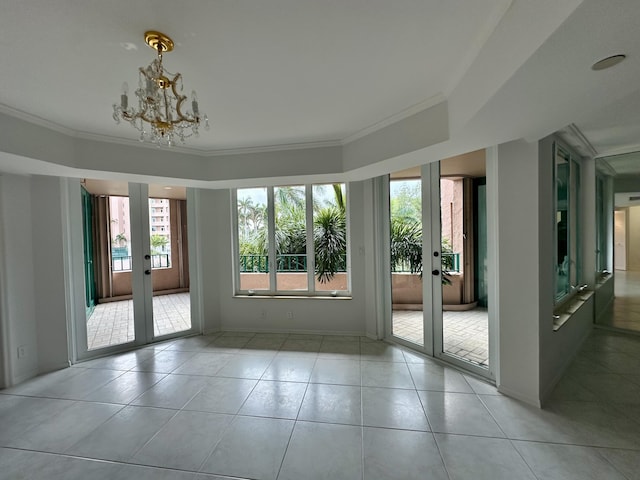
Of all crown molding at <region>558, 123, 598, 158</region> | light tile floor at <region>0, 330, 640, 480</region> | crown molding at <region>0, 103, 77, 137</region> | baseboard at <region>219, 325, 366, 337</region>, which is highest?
crown molding at <region>0, 103, 77, 137</region>

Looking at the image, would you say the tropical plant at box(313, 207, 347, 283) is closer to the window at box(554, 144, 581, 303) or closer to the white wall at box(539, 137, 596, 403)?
the white wall at box(539, 137, 596, 403)

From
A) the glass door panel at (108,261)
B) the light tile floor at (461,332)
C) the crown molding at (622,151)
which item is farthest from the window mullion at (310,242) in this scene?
the crown molding at (622,151)

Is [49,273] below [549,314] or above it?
above

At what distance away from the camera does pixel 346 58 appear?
72.7 inches

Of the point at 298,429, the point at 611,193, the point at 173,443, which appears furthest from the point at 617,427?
the point at 611,193

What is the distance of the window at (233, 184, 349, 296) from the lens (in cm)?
440

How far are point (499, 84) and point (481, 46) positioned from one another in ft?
1.13

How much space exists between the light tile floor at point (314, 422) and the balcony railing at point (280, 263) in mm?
1466

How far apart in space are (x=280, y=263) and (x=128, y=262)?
2121 millimetres

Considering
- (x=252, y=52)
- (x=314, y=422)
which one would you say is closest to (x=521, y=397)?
(x=314, y=422)

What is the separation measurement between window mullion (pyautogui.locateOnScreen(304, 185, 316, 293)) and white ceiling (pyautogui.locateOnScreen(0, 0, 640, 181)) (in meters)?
1.79

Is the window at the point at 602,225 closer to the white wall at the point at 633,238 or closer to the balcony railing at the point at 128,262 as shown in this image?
the white wall at the point at 633,238

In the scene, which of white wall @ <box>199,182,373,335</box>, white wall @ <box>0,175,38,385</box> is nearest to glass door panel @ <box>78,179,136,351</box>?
white wall @ <box>0,175,38,385</box>

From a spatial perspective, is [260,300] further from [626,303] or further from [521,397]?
[626,303]
